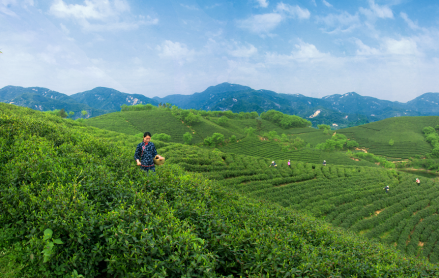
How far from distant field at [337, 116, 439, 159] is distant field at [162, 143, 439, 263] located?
46670 millimetres

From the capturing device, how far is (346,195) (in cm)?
1962

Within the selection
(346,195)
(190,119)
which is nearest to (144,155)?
(346,195)

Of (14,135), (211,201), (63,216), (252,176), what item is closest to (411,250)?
(252,176)

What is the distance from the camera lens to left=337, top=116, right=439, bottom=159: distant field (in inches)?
2383

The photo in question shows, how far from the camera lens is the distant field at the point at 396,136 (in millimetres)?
60531

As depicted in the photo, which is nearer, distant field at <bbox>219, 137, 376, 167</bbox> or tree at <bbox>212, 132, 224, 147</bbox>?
distant field at <bbox>219, 137, 376, 167</bbox>

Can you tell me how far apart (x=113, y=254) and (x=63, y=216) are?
50.2 inches

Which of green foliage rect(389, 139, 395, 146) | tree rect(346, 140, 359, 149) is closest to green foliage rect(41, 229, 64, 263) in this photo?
tree rect(346, 140, 359, 149)

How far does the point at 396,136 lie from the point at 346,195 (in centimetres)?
7674

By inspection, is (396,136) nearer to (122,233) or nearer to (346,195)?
(346,195)

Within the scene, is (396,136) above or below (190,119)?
below

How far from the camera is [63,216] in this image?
11.3 feet

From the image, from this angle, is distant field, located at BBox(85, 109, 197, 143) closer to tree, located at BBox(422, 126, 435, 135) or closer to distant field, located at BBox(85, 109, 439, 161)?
distant field, located at BBox(85, 109, 439, 161)

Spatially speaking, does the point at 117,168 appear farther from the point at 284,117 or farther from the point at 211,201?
the point at 284,117
